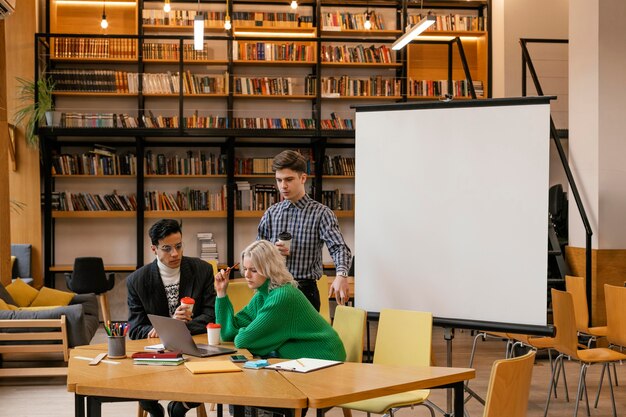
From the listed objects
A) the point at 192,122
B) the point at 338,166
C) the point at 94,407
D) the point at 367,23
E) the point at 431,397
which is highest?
the point at 367,23

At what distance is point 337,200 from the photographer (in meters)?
10.6

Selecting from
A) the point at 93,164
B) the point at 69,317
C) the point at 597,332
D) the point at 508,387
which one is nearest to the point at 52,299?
the point at 69,317

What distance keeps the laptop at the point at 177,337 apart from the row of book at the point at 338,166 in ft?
22.9

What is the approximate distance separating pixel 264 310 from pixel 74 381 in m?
0.95

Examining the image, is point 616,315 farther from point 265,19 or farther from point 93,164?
point 93,164

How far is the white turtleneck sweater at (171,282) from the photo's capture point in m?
4.31

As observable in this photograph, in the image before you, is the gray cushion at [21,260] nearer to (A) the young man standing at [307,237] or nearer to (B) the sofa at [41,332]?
(B) the sofa at [41,332]

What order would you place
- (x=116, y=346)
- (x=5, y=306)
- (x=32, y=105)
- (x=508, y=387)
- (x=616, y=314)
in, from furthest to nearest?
(x=32, y=105)
(x=5, y=306)
(x=616, y=314)
(x=116, y=346)
(x=508, y=387)

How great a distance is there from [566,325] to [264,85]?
19.2ft

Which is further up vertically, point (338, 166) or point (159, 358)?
point (338, 166)

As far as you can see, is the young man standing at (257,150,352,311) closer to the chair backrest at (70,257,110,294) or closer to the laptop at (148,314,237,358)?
the laptop at (148,314,237,358)

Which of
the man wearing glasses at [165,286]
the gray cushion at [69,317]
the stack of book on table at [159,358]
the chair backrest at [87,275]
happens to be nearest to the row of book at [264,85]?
the chair backrest at [87,275]

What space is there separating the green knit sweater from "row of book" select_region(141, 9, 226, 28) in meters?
7.34

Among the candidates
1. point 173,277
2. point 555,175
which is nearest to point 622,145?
point 555,175
